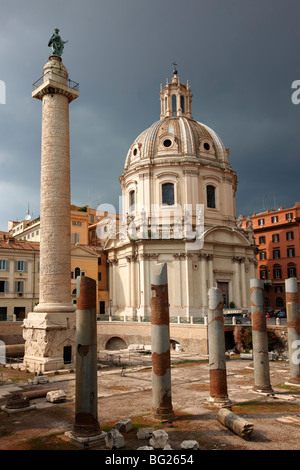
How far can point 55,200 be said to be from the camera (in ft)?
73.2

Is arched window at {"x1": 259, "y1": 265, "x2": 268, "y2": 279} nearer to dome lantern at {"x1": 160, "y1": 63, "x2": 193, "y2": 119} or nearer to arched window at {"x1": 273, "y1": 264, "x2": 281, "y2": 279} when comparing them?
arched window at {"x1": 273, "y1": 264, "x2": 281, "y2": 279}

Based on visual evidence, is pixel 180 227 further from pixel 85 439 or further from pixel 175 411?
pixel 85 439

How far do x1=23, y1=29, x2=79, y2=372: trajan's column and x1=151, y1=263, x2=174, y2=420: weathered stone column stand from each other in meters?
10.1

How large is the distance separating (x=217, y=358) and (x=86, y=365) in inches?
206

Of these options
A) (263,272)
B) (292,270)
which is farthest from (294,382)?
(263,272)

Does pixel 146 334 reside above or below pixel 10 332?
below

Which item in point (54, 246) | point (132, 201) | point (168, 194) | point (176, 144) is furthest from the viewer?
point (132, 201)

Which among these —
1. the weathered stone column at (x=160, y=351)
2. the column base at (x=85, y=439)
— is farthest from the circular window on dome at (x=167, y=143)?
the column base at (x=85, y=439)

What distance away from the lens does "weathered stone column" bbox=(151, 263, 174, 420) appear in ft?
40.0

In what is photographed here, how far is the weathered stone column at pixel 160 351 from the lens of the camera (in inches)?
480

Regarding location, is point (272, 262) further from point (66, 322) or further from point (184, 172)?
point (66, 322)

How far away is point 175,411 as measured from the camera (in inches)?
523

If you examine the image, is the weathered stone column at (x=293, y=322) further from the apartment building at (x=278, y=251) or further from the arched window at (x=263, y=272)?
the arched window at (x=263, y=272)

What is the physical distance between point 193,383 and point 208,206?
1136 inches
